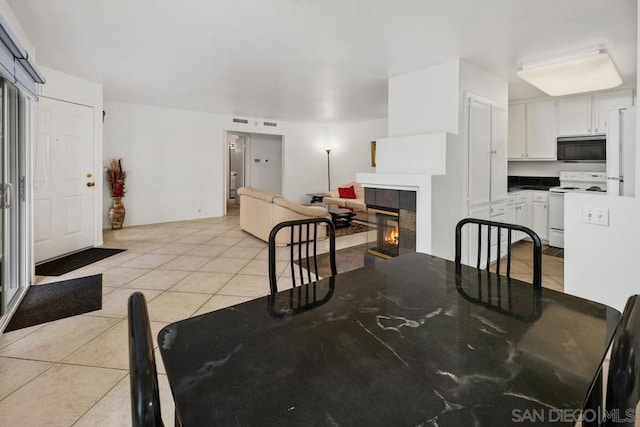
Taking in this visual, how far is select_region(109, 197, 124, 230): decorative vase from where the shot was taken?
5.93 m

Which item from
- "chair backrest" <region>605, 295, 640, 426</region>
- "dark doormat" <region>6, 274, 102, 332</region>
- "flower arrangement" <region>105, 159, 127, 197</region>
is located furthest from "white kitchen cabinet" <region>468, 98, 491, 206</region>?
"flower arrangement" <region>105, 159, 127, 197</region>

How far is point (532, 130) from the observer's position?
17.0 ft

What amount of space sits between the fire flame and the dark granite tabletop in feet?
8.30

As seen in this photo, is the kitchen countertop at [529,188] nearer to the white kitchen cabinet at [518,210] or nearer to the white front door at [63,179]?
the white kitchen cabinet at [518,210]

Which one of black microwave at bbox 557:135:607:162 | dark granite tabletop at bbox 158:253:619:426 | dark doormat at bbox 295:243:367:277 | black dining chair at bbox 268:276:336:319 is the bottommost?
dark doormat at bbox 295:243:367:277

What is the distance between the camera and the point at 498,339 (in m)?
0.86

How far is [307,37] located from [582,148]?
4286 millimetres

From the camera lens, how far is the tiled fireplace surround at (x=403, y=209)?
11.4 ft

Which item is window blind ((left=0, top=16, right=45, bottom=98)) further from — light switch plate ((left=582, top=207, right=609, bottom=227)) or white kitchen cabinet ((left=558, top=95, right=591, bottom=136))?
white kitchen cabinet ((left=558, top=95, right=591, bottom=136))

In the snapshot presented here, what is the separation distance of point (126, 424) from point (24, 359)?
1.06 meters

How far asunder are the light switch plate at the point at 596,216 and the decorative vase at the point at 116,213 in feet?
21.7

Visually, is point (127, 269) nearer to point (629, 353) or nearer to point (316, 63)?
point (316, 63)

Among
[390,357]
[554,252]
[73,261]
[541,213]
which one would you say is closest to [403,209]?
[554,252]

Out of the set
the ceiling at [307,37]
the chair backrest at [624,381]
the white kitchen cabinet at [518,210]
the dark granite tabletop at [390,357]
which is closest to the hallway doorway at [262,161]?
the ceiling at [307,37]
